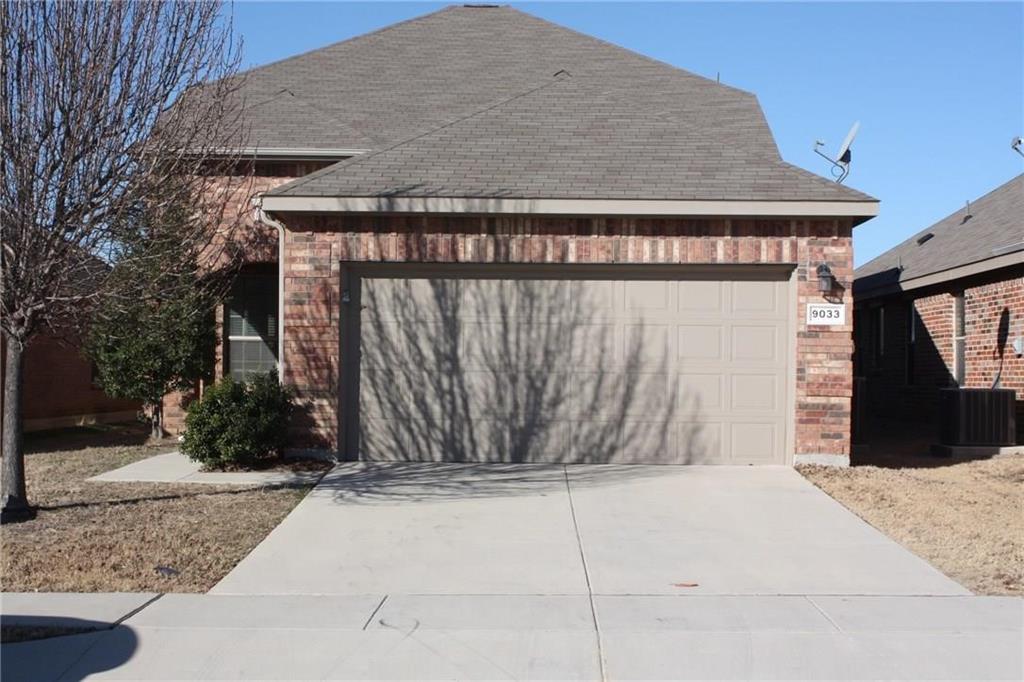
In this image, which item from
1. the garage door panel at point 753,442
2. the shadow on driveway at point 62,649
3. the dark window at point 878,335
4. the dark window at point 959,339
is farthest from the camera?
the dark window at point 878,335

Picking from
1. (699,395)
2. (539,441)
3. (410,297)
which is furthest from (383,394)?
(699,395)

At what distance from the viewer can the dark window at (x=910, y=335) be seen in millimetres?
19375

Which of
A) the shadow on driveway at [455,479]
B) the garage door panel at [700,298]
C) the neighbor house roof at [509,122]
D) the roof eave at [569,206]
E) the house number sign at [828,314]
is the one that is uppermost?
the neighbor house roof at [509,122]

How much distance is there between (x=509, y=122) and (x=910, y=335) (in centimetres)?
1088

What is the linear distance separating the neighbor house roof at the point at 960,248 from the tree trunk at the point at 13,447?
42.5ft

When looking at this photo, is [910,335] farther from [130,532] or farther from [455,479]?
[130,532]

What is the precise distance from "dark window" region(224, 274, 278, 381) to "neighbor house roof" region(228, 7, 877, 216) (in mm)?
2253

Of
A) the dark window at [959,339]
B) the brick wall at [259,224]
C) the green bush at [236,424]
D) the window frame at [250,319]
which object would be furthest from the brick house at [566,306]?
the dark window at [959,339]

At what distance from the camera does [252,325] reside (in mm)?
15039

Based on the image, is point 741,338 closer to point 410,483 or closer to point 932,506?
point 932,506

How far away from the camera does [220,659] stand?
5.68 metres

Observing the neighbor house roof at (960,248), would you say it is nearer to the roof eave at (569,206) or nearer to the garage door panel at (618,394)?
the roof eave at (569,206)

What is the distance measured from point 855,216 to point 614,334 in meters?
3.09

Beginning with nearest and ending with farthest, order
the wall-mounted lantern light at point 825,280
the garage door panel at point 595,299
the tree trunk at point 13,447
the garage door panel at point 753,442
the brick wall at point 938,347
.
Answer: the tree trunk at point 13,447 → the wall-mounted lantern light at point 825,280 → the garage door panel at point 753,442 → the garage door panel at point 595,299 → the brick wall at point 938,347
